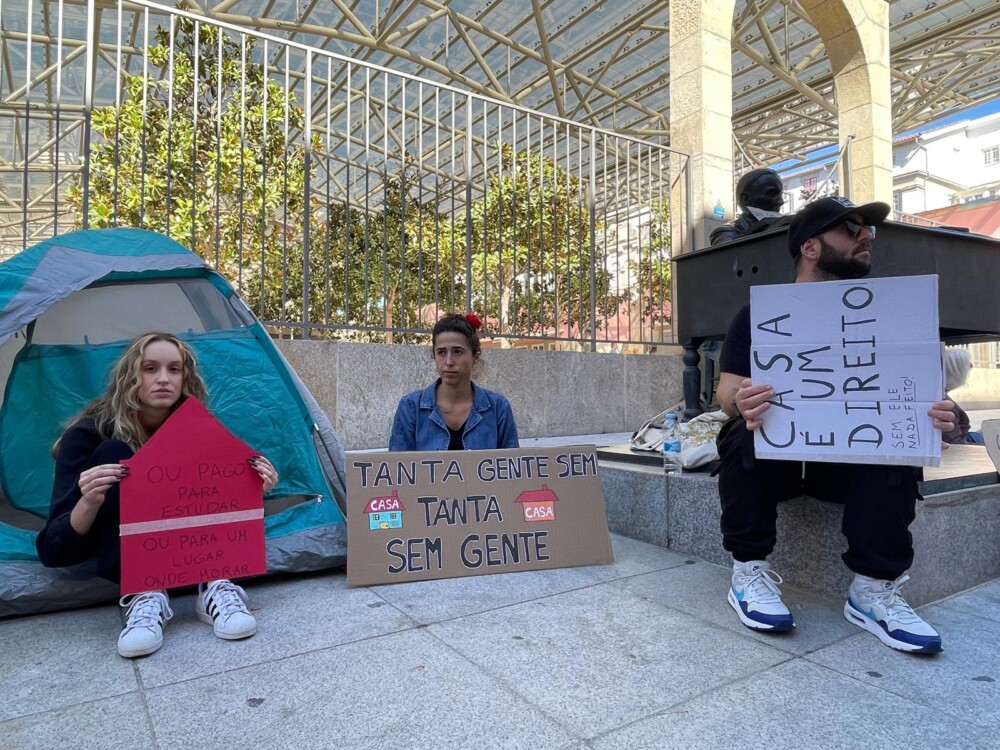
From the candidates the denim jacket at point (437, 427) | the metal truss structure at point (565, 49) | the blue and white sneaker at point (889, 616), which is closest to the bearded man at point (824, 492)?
the blue and white sneaker at point (889, 616)

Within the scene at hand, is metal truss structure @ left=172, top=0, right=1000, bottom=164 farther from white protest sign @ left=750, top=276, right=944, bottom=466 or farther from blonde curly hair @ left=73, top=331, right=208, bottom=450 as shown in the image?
white protest sign @ left=750, top=276, right=944, bottom=466

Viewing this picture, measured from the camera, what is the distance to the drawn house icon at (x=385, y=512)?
2.05 m

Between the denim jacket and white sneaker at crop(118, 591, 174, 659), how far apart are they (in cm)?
97

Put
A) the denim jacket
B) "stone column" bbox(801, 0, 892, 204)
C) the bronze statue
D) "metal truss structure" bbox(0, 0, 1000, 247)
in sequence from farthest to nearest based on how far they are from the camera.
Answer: "metal truss structure" bbox(0, 0, 1000, 247)
"stone column" bbox(801, 0, 892, 204)
the bronze statue
the denim jacket

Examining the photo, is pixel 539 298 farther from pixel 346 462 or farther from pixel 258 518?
pixel 258 518

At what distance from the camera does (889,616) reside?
1562mm

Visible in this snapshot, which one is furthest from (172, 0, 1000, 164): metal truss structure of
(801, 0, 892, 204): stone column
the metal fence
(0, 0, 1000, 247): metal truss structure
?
the metal fence

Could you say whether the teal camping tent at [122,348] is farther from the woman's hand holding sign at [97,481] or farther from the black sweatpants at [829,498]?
the black sweatpants at [829,498]

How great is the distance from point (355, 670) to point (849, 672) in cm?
113

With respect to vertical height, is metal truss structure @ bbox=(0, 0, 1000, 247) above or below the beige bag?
above

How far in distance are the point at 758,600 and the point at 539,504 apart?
794 millimetres

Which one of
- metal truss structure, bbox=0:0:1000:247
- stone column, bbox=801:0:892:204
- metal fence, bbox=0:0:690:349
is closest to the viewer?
metal fence, bbox=0:0:690:349

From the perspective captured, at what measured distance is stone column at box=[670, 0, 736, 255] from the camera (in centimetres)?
563

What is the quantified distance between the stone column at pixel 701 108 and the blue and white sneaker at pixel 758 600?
442 centimetres
